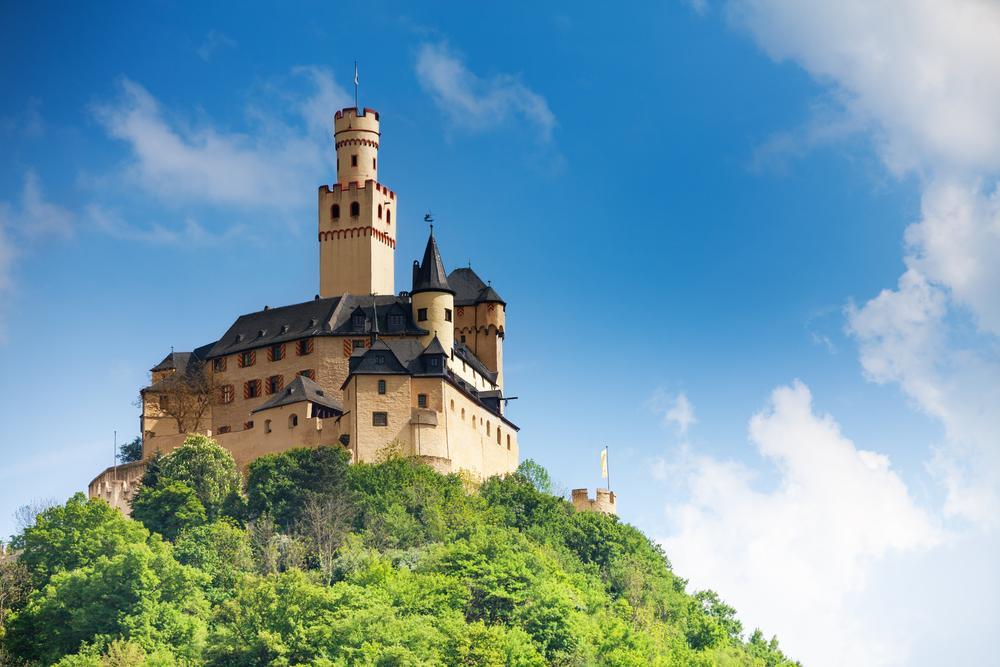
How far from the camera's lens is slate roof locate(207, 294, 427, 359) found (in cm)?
11269

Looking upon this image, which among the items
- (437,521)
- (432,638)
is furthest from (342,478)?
(432,638)

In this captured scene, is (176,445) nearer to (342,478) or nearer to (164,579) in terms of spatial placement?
(342,478)

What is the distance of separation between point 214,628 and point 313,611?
5.18 metres

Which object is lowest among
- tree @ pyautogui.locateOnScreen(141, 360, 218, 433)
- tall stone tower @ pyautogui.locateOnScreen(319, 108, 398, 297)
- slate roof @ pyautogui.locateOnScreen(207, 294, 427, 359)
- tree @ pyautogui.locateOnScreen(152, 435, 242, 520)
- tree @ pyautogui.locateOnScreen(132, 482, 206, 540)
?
tree @ pyautogui.locateOnScreen(132, 482, 206, 540)

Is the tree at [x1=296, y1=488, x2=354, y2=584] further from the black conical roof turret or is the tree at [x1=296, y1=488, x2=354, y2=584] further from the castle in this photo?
the black conical roof turret

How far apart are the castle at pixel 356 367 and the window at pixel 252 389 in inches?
2.1

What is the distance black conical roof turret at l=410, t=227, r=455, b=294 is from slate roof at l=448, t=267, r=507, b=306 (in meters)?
7.09

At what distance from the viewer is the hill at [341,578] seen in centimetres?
8331

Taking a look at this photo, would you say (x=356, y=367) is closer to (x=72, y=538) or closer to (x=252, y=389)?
(x=252, y=389)

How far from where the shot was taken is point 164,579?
8744 centimetres

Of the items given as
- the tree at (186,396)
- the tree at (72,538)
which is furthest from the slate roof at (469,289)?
the tree at (72,538)

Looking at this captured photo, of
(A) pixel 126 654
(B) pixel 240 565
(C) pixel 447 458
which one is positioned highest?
(C) pixel 447 458

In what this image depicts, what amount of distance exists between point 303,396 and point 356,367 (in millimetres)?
3245

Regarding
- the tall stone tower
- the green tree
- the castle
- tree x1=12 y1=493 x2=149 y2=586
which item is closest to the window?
the castle
